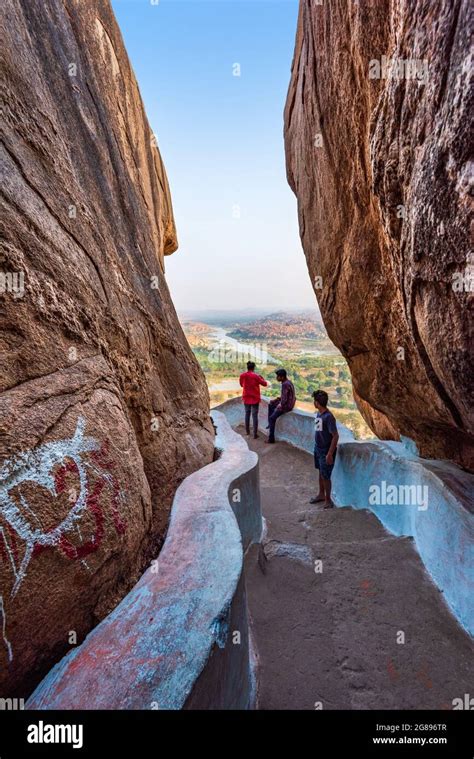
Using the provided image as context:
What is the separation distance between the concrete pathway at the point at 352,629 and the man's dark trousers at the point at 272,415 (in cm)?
442

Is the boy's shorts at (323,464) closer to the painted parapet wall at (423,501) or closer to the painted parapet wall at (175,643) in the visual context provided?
the painted parapet wall at (423,501)

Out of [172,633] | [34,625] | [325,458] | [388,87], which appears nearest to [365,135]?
[388,87]

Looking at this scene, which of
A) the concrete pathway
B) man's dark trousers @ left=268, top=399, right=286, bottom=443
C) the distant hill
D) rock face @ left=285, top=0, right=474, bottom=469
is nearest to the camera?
rock face @ left=285, top=0, right=474, bottom=469

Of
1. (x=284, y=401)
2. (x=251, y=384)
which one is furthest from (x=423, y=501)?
(x=251, y=384)

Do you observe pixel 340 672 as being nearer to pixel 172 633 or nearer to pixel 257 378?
pixel 172 633

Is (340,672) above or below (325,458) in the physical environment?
below

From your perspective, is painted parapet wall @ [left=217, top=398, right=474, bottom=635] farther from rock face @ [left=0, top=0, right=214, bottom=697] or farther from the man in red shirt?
the man in red shirt

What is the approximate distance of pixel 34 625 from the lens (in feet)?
6.04

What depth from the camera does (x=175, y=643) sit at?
5.87 ft

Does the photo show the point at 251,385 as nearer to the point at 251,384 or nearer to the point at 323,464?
the point at 251,384

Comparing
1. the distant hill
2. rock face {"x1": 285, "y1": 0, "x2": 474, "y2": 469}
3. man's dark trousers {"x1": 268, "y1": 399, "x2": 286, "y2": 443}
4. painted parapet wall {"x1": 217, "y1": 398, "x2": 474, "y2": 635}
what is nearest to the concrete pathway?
painted parapet wall {"x1": 217, "y1": 398, "x2": 474, "y2": 635}

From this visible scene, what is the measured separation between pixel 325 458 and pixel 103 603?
12.4 ft

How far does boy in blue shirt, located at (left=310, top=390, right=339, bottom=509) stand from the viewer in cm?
503

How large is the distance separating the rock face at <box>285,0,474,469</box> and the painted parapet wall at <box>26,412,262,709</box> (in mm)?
2691
